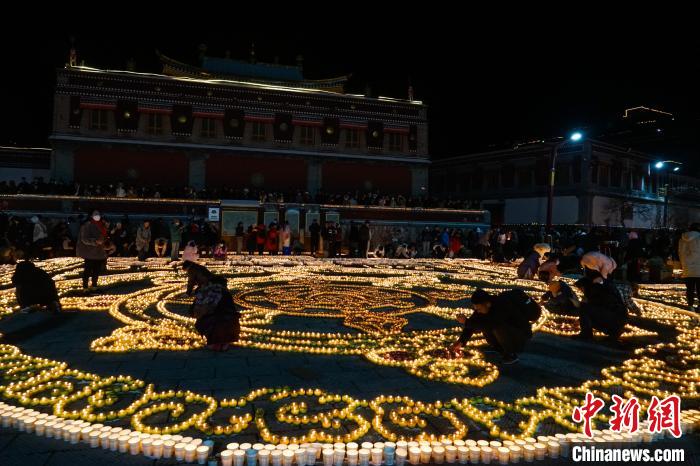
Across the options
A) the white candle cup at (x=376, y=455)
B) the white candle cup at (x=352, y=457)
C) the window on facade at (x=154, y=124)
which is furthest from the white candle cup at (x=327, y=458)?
the window on facade at (x=154, y=124)

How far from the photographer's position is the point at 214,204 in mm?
26500

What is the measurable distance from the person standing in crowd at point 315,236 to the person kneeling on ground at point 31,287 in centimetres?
1317

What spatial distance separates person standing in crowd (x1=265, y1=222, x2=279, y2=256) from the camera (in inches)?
814

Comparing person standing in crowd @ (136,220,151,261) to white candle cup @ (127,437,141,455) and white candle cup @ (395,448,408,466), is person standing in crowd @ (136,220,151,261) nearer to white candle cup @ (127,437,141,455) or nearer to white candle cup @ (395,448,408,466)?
white candle cup @ (127,437,141,455)

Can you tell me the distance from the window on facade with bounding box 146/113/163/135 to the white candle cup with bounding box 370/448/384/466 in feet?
108

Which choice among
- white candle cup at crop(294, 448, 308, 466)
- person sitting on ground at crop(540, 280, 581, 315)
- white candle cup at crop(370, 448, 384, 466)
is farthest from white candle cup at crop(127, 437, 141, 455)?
person sitting on ground at crop(540, 280, 581, 315)

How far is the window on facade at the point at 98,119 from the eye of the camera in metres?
31.2

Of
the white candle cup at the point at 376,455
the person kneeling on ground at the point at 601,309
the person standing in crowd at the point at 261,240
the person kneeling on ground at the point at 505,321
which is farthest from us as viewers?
the person standing in crowd at the point at 261,240

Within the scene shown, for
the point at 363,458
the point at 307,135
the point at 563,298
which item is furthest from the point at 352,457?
the point at 307,135

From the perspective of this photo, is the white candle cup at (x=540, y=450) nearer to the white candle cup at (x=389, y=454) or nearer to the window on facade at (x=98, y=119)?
the white candle cup at (x=389, y=454)

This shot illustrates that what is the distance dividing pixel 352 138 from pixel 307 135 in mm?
3447

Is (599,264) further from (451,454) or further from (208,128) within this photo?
(208,128)

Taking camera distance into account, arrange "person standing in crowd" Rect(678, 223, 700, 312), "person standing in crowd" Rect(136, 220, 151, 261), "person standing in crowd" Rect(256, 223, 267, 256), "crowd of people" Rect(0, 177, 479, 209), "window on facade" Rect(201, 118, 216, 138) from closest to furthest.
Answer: "person standing in crowd" Rect(678, 223, 700, 312) < "person standing in crowd" Rect(136, 220, 151, 261) < "person standing in crowd" Rect(256, 223, 267, 256) < "crowd of people" Rect(0, 177, 479, 209) < "window on facade" Rect(201, 118, 216, 138)

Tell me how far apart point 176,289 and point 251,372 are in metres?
5.86
